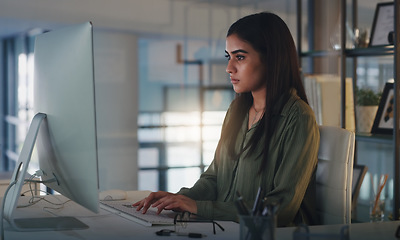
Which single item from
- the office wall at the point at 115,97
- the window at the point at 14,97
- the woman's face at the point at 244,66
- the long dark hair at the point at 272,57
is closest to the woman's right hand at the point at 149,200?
the long dark hair at the point at 272,57

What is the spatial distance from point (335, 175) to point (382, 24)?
5.94 ft

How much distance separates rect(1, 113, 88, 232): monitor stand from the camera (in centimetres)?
159

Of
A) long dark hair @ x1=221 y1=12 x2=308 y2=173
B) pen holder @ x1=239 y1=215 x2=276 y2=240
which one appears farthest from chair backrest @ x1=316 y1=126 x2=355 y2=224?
pen holder @ x1=239 y1=215 x2=276 y2=240

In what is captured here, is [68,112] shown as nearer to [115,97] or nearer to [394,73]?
[394,73]

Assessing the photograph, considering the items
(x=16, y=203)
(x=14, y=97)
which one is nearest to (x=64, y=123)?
(x=16, y=203)

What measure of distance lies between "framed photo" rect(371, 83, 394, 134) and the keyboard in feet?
5.48

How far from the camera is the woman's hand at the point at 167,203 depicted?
174 cm

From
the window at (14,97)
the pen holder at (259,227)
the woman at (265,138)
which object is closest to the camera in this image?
the pen holder at (259,227)

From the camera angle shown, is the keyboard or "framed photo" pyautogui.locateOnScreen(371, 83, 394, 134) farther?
A: "framed photo" pyautogui.locateOnScreen(371, 83, 394, 134)

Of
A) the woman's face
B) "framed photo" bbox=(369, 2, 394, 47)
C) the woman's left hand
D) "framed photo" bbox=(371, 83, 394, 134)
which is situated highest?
"framed photo" bbox=(369, 2, 394, 47)

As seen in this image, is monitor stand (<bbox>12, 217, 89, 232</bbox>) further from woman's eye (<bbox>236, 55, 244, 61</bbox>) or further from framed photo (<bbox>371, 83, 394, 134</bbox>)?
framed photo (<bbox>371, 83, 394, 134</bbox>)

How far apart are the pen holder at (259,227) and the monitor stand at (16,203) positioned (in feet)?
1.91

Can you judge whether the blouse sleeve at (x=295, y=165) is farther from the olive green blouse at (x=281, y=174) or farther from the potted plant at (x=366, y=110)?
the potted plant at (x=366, y=110)

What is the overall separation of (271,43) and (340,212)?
625mm
